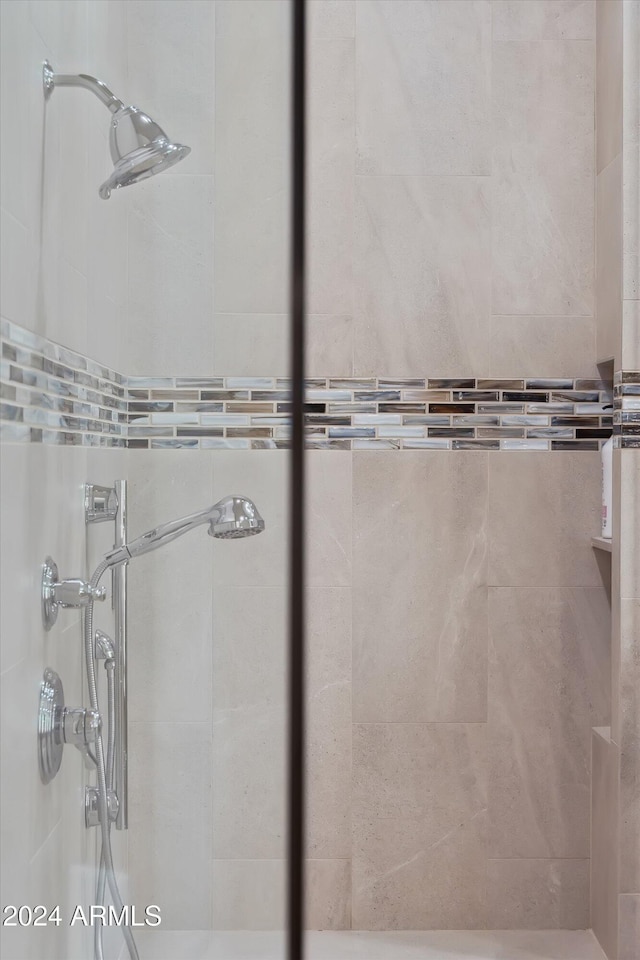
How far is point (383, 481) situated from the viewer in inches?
60.6

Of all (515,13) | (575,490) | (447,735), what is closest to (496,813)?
(447,735)

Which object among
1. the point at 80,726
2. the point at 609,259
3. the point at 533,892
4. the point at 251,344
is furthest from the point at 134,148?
the point at 533,892

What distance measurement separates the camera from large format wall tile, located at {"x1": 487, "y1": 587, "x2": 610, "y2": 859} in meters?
1.54

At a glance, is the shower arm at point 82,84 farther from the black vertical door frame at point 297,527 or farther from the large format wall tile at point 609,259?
the large format wall tile at point 609,259

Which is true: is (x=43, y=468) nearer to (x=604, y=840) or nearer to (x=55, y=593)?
(x=55, y=593)

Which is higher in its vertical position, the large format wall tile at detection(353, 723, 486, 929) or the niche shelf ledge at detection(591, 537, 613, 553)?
the niche shelf ledge at detection(591, 537, 613, 553)

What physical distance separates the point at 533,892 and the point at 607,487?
31.7 inches

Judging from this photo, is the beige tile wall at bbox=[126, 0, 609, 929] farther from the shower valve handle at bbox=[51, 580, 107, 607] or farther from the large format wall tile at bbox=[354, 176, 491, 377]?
the shower valve handle at bbox=[51, 580, 107, 607]

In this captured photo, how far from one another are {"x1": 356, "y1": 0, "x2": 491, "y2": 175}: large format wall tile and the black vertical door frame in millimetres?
1204

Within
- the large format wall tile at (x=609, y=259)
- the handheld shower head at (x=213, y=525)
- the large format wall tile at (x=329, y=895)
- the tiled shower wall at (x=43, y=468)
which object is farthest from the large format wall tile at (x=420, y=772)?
the handheld shower head at (x=213, y=525)

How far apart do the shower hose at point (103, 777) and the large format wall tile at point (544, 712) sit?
1.12 m

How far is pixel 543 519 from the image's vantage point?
1.55 metres

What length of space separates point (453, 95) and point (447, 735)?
1.25m

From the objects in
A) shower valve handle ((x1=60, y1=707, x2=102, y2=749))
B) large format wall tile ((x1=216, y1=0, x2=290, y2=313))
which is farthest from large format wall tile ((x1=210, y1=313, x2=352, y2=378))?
shower valve handle ((x1=60, y1=707, x2=102, y2=749))
